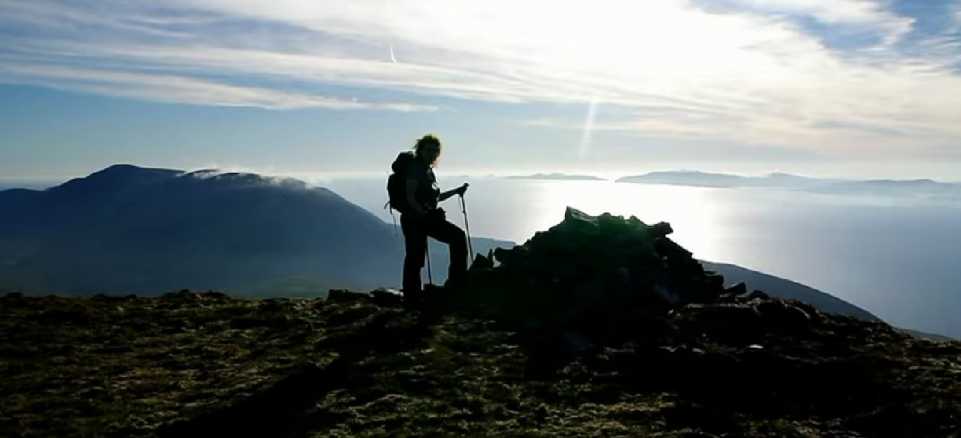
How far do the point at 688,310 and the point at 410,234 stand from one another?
7.86 m

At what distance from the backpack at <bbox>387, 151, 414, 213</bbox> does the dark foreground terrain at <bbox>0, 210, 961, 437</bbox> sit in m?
2.99

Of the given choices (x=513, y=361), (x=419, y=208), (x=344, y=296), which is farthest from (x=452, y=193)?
(x=513, y=361)

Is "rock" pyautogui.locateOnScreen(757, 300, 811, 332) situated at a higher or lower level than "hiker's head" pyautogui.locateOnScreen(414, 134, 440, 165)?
lower

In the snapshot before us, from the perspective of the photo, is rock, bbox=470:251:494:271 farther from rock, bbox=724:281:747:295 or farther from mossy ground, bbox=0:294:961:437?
rock, bbox=724:281:747:295

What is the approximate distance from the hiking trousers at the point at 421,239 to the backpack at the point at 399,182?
16.8 inches

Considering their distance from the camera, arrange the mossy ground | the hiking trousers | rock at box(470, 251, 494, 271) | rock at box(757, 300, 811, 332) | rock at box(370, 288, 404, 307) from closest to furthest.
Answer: the mossy ground, rock at box(757, 300, 811, 332), the hiking trousers, rock at box(370, 288, 404, 307), rock at box(470, 251, 494, 271)

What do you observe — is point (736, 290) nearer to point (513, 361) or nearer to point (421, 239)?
point (421, 239)

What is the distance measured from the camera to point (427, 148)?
63.1ft

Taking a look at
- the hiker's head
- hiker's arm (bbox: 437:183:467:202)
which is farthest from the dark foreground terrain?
the hiker's head

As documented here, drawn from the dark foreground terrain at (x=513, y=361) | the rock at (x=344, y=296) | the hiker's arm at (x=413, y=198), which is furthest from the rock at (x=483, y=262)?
the hiker's arm at (x=413, y=198)

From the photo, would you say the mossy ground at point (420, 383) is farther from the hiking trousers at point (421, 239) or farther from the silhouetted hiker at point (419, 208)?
the silhouetted hiker at point (419, 208)

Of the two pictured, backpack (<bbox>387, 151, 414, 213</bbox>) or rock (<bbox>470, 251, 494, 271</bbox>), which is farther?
rock (<bbox>470, 251, 494, 271</bbox>)

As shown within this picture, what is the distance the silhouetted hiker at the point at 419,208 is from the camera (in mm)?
19219

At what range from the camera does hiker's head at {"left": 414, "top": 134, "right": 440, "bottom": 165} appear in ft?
63.1
